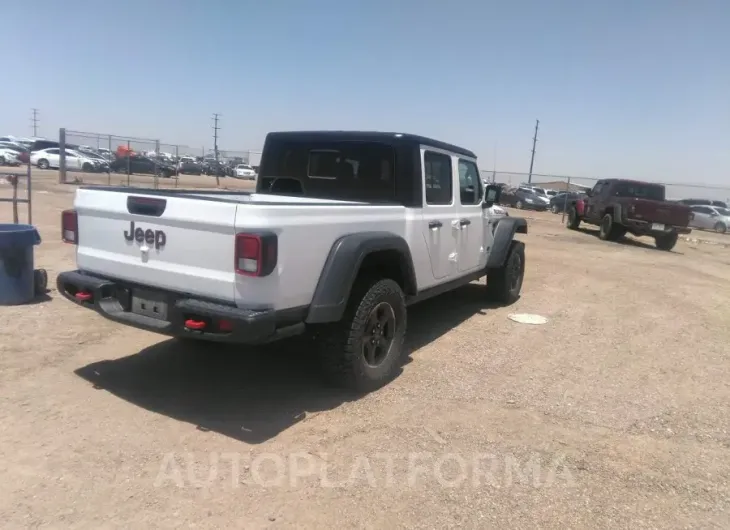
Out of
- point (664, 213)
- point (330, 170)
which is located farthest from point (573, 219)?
point (330, 170)

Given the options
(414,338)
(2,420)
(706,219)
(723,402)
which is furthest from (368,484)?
(706,219)

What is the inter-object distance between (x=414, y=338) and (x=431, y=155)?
6.39 feet

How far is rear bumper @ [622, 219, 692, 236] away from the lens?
54.2ft

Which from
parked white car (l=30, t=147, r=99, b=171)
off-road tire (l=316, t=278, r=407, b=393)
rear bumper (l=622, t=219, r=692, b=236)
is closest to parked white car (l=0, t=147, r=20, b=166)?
parked white car (l=30, t=147, r=99, b=171)

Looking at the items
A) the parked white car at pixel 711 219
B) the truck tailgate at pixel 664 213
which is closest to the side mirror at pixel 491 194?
the truck tailgate at pixel 664 213

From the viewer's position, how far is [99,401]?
417cm

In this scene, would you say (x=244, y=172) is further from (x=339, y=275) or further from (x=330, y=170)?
(x=339, y=275)

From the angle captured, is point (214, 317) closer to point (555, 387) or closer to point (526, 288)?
point (555, 387)

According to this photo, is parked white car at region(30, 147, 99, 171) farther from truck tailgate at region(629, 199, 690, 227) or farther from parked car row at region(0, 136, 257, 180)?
truck tailgate at region(629, 199, 690, 227)

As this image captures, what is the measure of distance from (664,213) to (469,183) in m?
12.4

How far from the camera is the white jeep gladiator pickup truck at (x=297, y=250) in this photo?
11.7 feet

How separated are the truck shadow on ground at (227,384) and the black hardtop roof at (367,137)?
1993 millimetres

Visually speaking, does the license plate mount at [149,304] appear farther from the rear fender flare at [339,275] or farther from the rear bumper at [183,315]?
the rear fender flare at [339,275]

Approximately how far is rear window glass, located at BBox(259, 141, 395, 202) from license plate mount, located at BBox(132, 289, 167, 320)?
2159mm
